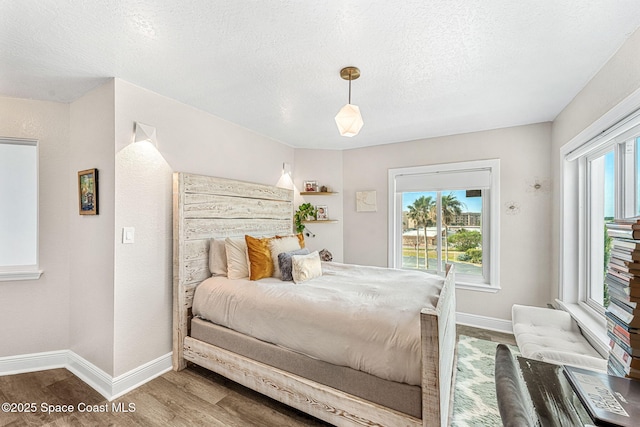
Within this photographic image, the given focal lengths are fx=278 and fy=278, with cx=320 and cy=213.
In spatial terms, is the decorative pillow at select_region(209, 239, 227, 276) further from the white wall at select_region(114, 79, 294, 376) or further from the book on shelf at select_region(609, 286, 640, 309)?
the book on shelf at select_region(609, 286, 640, 309)

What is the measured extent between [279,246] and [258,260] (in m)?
0.33

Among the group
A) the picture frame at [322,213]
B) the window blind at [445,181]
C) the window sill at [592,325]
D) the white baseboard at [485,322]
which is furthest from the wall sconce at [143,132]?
the white baseboard at [485,322]

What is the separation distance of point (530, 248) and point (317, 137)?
117 inches

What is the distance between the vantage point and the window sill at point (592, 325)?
199 cm

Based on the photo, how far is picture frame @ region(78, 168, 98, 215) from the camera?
2.36 meters

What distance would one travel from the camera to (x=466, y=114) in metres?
2.99

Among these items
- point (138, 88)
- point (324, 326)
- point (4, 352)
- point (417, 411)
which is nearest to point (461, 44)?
point (324, 326)

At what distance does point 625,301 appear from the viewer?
2.43 feet

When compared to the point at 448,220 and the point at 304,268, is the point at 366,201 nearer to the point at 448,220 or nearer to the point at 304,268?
the point at 448,220

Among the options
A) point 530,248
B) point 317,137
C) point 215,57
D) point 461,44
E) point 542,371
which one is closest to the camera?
point 542,371

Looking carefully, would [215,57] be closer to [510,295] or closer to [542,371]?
[542,371]

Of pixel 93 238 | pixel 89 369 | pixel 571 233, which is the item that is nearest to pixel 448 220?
pixel 571 233

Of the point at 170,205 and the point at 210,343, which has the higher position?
the point at 170,205

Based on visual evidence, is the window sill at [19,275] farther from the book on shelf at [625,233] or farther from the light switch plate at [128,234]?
the book on shelf at [625,233]
